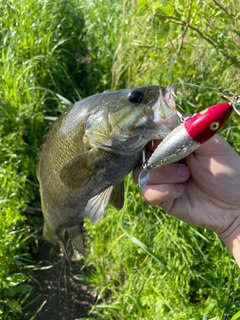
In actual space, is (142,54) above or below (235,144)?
above

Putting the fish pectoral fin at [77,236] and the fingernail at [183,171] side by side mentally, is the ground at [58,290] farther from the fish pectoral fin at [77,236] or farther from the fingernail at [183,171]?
the fingernail at [183,171]

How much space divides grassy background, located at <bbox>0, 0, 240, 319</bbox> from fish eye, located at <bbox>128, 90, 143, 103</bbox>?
425 millimetres

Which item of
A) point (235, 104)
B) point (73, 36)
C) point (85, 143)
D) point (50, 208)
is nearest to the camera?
point (235, 104)

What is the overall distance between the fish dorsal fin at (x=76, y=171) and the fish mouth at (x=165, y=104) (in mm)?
357

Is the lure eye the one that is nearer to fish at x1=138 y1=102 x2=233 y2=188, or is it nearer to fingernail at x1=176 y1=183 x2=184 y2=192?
fish at x1=138 y1=102 x2=233 y2=188

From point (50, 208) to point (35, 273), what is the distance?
1.36 metres

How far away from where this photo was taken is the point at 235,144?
2.85 m

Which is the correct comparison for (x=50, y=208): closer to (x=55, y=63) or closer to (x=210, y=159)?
(x=210, y=159)

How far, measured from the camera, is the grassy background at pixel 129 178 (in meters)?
2.53

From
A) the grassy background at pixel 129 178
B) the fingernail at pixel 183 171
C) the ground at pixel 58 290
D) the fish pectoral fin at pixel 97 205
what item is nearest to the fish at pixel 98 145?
the fish pectoral fin at pixel 97 205

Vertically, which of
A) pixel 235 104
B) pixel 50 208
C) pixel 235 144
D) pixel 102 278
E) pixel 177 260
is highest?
pixel 235 104

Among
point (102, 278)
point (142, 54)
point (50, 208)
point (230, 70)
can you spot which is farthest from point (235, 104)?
point (142, 54)

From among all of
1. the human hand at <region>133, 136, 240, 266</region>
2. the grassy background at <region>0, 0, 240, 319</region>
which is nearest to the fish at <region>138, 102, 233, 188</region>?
the human hand at <region>133, 136, 240, 266</region>

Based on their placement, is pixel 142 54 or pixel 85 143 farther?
pixel 142 54
